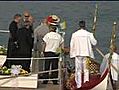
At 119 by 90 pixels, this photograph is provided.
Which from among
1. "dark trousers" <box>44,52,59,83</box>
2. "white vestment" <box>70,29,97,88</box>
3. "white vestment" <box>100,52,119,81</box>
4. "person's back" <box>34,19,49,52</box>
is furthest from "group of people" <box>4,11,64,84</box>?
"white vestment" <box>100,52,119,81</box>

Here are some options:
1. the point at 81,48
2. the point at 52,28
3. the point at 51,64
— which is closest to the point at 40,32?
the point at 52,28

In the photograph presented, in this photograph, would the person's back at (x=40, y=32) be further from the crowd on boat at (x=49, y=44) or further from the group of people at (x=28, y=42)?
the group of people at (x=28, y=42)

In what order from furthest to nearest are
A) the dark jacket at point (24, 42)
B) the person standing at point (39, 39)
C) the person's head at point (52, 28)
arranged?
the person standing at point (39, 39)
the person's head at point (52, 28)
the dark jacket at point (24, 42)

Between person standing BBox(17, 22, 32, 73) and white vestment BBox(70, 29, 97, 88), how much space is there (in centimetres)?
95

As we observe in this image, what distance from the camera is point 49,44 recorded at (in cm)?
1117

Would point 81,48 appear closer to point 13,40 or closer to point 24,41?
point 24,41

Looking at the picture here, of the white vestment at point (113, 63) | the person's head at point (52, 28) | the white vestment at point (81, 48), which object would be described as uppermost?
the person's head at point (52, 28)

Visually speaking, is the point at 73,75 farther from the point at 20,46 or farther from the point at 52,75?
the point at 20,46

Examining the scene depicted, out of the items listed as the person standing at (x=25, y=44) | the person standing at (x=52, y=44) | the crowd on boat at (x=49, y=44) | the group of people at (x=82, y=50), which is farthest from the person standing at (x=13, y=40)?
the group of people at (x=82, y=50)

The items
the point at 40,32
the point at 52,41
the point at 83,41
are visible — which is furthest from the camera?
the point at 40,32

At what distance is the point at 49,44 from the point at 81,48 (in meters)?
0.74

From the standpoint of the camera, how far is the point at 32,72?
37.4 feet

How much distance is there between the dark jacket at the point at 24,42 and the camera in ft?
36.3

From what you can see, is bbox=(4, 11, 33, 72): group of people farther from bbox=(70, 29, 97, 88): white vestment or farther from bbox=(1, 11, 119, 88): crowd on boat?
bbox=(70, 29, 97, 88): white vestment
